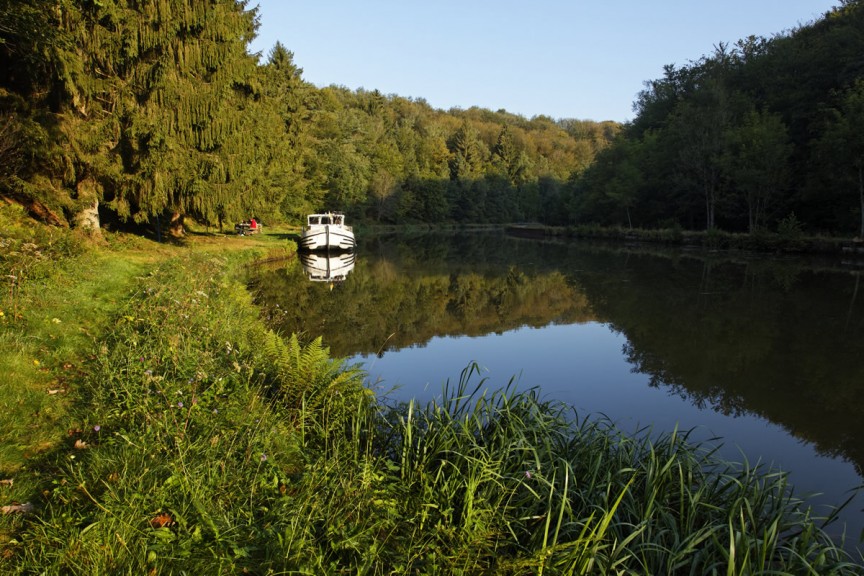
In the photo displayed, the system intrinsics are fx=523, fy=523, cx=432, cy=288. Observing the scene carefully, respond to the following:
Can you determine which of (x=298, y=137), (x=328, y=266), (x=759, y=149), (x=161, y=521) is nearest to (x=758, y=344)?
(x=161, y=521)

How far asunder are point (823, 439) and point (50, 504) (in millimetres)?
6935

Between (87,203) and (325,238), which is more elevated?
(87,203)

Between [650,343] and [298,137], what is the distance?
116 feet

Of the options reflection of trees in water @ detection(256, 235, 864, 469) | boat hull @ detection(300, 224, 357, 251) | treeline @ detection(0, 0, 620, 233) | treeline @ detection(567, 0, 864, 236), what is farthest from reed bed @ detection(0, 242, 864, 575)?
treeline @ detection(567, 0, 864, 236)

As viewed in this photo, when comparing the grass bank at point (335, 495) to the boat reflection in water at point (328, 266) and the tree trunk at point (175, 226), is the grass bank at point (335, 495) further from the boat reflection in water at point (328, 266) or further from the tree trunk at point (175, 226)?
the tree trunk at point (175, 226)

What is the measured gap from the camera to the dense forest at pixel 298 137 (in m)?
14.1

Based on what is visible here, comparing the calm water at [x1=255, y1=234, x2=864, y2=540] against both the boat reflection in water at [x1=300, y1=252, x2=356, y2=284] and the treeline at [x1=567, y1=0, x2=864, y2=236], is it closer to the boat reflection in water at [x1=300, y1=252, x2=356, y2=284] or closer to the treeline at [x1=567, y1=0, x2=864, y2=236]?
the boat reflection in water at [x1=300, y1=252, x2=356, y2=284]

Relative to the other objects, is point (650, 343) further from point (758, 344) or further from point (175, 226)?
point (175, 226)

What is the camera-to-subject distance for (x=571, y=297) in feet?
51.5

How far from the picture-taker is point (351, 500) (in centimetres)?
316

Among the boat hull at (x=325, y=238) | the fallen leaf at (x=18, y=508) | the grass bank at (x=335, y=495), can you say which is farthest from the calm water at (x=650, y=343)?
the boat hull at (x=325, y=238)

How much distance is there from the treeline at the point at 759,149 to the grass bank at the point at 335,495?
29.9 m

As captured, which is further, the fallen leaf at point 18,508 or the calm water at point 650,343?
the calm water at point 650,343

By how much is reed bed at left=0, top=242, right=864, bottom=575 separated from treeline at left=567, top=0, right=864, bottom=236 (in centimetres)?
2987
